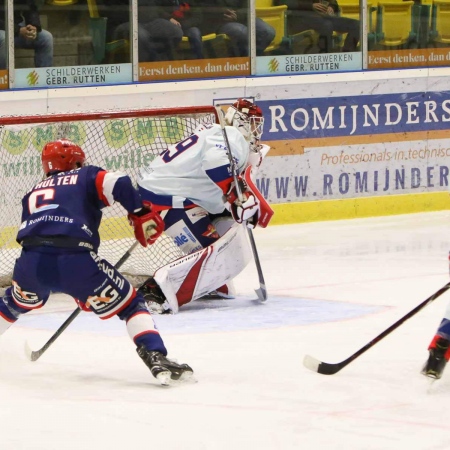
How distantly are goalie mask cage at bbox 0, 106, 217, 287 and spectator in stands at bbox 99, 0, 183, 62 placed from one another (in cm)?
145

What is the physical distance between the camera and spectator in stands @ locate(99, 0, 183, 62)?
27.8ft

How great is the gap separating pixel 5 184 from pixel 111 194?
2461 millimetres

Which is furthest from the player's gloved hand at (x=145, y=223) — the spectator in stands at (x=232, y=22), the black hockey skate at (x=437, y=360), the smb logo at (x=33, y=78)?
the spectator in stands at (x=232, y=22)

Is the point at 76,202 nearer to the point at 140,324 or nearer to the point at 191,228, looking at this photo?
the point at 140,324

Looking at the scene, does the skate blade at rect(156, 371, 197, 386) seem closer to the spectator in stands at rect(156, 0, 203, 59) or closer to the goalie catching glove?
the goalie catching glove

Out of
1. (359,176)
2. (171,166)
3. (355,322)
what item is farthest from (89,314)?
(359,176)

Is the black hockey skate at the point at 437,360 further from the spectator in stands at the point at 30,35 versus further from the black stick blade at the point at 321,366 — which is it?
the spectator in stands at the point at 30,35

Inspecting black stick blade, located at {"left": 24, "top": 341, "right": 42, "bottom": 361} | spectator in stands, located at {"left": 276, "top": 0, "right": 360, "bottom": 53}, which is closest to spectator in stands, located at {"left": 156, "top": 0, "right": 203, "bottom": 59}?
spectator in stands, located at {"left": 276, "top": 0, "right": 360, "bottom": 53}

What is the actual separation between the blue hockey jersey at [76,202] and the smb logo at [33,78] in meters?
3.61

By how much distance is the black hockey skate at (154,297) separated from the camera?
6066 mm

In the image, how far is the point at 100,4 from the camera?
8.44 m

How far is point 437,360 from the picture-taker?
4.45 m

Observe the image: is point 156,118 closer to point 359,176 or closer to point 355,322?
point 355,322

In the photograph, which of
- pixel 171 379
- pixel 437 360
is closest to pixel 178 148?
pixel 171 379
